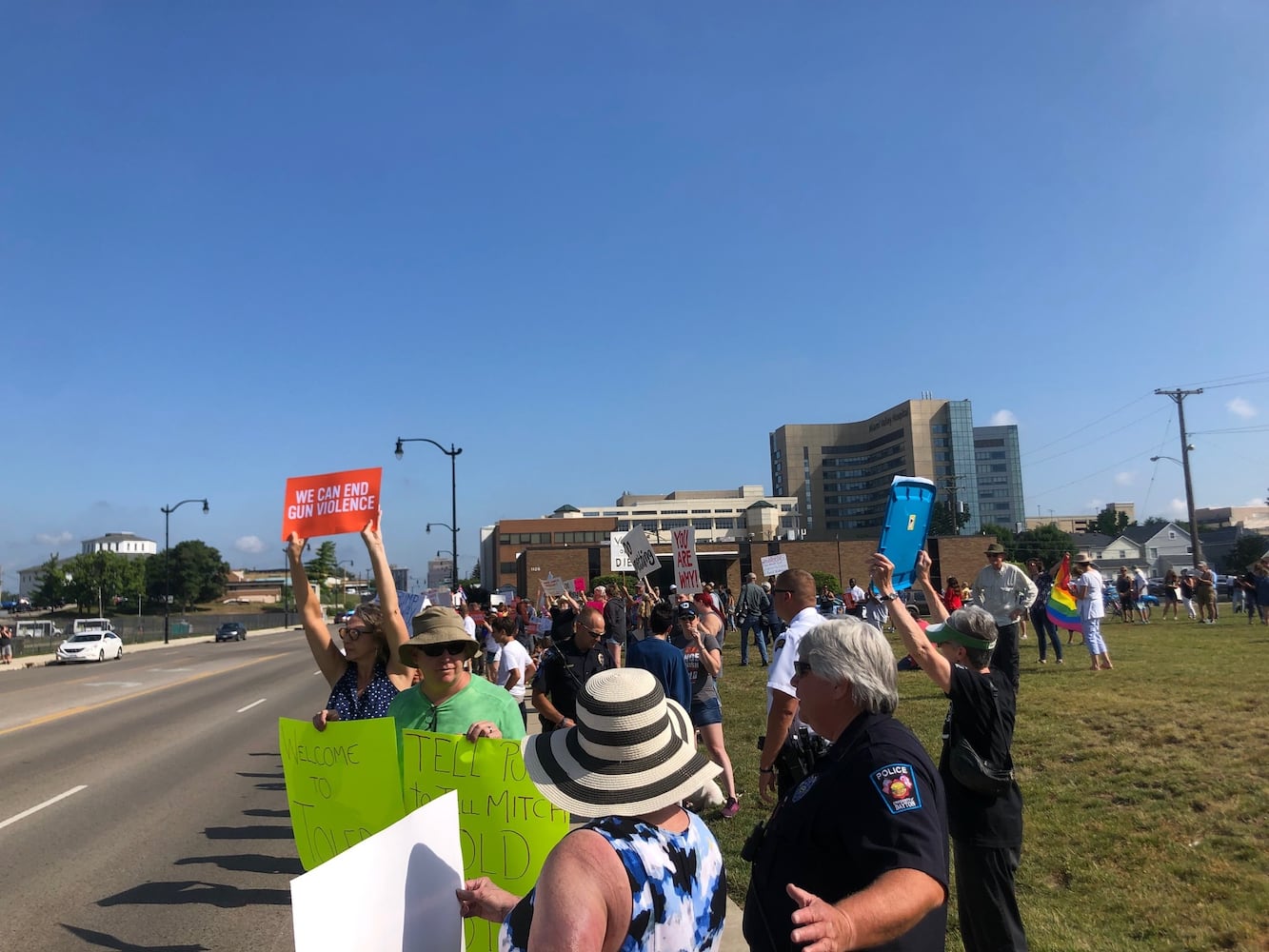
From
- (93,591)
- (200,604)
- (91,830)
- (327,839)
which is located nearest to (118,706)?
(91,830)

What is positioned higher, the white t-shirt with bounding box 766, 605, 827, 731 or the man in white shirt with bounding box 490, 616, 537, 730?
the white t-shirt with bounding box 766, 605, 827, 731

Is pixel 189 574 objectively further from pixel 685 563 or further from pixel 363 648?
pixel 363 648

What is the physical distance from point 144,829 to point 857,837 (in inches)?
319

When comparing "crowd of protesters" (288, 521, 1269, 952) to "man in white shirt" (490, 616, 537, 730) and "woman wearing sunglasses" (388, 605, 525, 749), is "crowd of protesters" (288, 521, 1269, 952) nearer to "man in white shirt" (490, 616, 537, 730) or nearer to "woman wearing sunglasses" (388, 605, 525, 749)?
"woman wearing sunglasses" (388, 605, 525, 749)

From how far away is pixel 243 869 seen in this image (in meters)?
6.86

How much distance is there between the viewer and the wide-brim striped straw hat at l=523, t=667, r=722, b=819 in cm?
219

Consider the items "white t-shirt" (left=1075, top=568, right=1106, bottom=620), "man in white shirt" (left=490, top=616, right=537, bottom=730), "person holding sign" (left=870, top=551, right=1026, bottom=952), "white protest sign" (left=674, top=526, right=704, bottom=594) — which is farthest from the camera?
"white protest sign" (left=674, top=526, right=704, bottom=594)

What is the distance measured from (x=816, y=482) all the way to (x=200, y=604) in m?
115

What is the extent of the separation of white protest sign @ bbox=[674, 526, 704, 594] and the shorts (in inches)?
220

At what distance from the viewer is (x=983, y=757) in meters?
3.91

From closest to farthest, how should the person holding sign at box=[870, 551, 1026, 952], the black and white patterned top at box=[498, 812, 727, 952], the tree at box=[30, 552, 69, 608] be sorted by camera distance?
the black and white patterned top at box=[498, 812, 727, 952] → the person holding sign at box=[870, 551, 1026, 952] → the tree at box=[30, 552, 69, 608]

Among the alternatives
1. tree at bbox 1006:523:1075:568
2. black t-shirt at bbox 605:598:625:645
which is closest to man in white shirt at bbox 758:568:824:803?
black t-shirt at bbox 605:598:625:645

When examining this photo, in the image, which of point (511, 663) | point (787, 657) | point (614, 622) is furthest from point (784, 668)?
point (614, 622)

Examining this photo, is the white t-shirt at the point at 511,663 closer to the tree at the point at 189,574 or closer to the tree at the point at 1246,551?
the tree at the point at 1246,551
